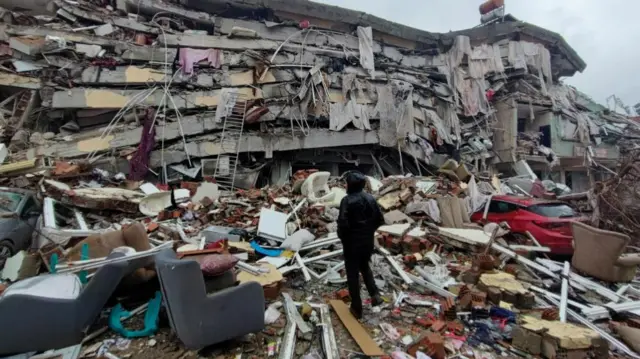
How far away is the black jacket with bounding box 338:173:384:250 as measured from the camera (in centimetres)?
419

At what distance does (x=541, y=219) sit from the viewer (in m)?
7.57

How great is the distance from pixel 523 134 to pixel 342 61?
12.4 metres

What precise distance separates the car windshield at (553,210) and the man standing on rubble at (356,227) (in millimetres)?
5517

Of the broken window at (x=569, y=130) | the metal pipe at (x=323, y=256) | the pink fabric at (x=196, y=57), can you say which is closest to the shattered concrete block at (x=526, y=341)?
the metal pipe at (x=323, y=256)

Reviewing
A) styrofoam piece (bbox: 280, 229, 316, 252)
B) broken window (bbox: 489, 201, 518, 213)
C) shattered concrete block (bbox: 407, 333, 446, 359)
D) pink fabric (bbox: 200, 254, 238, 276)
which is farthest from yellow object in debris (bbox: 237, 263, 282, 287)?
broken window (bbox: 489, 201, 518, 213)

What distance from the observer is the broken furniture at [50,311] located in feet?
10.8

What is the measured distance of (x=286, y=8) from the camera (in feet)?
54.3

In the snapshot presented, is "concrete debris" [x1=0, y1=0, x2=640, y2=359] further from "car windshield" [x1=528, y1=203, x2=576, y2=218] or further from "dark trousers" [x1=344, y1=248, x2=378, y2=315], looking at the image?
"dark trousers" [x1=344, y1=248, x2=378, y2=315]

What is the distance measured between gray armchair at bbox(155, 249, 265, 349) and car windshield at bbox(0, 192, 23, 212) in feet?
19.3

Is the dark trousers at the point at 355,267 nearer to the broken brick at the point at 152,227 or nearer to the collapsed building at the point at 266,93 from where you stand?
the broken brick at the point at 152,227

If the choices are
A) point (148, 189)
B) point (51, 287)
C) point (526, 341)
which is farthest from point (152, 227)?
point (526, 341)

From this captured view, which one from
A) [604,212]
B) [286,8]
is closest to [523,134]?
[604,212]

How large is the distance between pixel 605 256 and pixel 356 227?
16.7ft

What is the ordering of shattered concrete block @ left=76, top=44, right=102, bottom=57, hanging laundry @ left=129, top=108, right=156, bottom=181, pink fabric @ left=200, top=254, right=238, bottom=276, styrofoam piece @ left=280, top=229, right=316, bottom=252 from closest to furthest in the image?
1. pink fabric @ left=200, top=254, right=238, bottom=276
2. styrofoam piece @ left=280, top=229, right=316, bottom=252
3. hanging laundry @ left=129, top=108, right=156, bottom=181
4. shattered concrete block @ left=76, top=44, right=102, bottom=57
